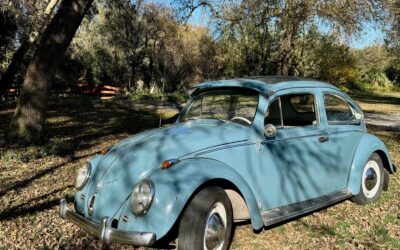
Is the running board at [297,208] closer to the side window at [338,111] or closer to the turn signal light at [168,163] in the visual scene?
the side window at [338,111]

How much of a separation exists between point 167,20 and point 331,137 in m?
27.5

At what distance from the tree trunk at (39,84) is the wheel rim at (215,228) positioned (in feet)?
20.2

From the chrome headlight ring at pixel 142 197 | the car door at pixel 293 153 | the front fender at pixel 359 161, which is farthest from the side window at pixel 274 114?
the chrome headlight ring at pixel 142 197

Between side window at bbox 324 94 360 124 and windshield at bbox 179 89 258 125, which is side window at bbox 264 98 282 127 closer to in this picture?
windshield at bbox 179 89 258 125

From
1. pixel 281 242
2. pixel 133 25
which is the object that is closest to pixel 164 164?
pixel 281 242

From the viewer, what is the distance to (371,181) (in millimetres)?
6492

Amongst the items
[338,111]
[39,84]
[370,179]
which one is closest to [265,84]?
[338,111]

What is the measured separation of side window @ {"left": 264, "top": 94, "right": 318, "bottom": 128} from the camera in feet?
17.6

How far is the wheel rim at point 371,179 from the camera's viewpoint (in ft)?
21.0

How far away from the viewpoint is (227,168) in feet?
14.8

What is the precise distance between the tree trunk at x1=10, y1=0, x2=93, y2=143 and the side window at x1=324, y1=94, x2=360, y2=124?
5.90 meters

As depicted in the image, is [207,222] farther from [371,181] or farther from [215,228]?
[371,181]

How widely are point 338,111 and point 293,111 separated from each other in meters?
0.72

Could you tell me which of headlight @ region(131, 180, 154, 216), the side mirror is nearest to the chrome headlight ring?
headlight @ region(131, 180, 154, 216)
